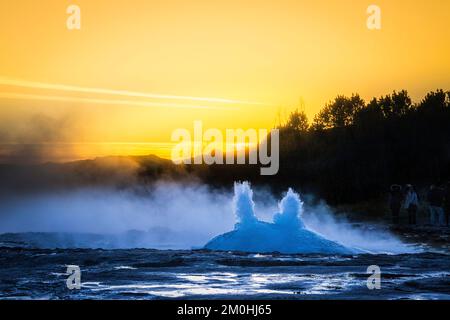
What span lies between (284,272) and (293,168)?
77.4 meters

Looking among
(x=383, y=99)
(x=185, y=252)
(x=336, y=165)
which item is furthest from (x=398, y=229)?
(x=383, y=99)

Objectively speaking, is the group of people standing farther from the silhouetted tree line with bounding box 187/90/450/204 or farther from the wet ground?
the silhouetted tree line with bounding box 187/90/450/204

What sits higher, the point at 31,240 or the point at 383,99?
the point at 383,99

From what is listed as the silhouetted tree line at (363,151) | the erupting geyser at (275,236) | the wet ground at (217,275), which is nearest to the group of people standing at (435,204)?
the erupting geyser at (275,236)

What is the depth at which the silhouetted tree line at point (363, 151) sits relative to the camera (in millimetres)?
76500

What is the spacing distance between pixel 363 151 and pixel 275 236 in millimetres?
59918

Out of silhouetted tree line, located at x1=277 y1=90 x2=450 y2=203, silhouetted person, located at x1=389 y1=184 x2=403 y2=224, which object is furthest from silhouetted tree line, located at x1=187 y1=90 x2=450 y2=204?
silhouetted person, located at x1=389 y1=184 x2=403 y2=224

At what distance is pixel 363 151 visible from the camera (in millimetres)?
90250

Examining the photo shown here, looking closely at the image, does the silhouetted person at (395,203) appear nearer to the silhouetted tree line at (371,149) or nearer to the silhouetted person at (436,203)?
the silhouetted person at (436,203)

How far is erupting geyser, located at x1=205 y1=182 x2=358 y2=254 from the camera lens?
1230 inches

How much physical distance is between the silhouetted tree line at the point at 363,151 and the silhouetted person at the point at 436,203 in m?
23.0

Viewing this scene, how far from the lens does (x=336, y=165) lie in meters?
92.1
